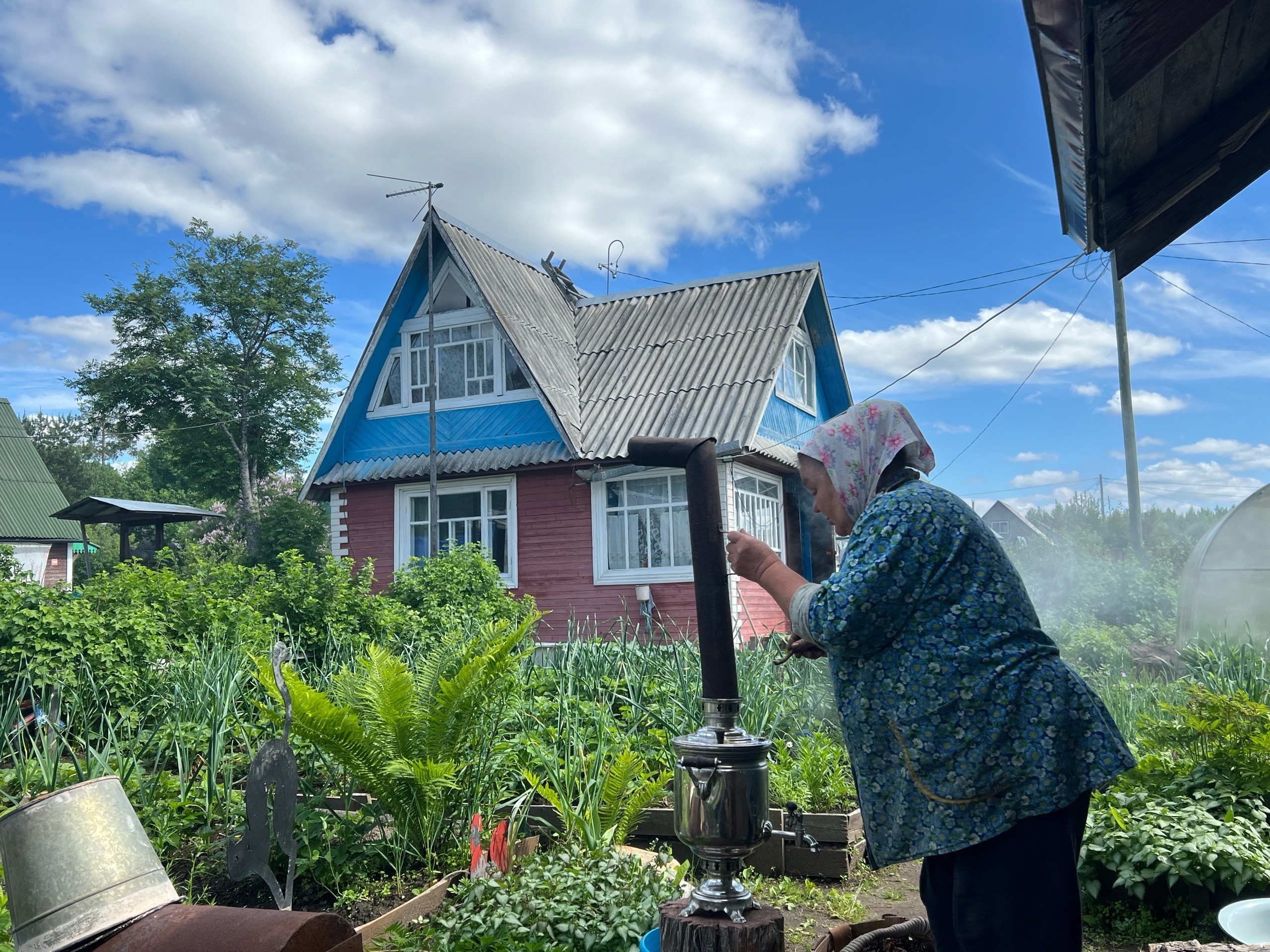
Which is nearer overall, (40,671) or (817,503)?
(817,503)

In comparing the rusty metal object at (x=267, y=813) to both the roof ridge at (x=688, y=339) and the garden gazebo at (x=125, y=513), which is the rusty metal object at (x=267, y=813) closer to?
the roof ridge at (x=688, y=339)

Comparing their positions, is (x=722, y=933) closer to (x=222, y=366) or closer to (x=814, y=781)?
(x=814, y=781)

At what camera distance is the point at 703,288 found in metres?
16.0

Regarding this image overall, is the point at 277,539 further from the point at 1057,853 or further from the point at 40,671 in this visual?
the point at 1057,853

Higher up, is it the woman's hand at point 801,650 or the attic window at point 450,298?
the attic window at point 450,298

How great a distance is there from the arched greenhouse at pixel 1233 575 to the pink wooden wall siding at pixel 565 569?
510 cm

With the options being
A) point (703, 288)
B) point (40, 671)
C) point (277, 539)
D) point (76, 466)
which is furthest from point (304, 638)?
point (76, 466)

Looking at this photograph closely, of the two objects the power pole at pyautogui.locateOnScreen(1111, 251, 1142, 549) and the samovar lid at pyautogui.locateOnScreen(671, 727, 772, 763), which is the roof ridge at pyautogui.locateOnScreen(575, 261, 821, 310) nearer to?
the power pole at pyautogui.locateOnScreen(1111, 251, 1142, 549)

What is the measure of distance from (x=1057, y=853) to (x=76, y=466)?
58097mm

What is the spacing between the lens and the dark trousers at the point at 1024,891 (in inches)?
74.7

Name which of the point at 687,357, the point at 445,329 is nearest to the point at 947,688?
the point at 687,357

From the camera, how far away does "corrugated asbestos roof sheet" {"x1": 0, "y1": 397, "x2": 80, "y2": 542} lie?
28859mm

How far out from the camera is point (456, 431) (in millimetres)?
14266

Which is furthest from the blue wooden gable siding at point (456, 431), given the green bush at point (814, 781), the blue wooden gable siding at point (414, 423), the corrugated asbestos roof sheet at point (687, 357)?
the green bush at point (814, 781)
